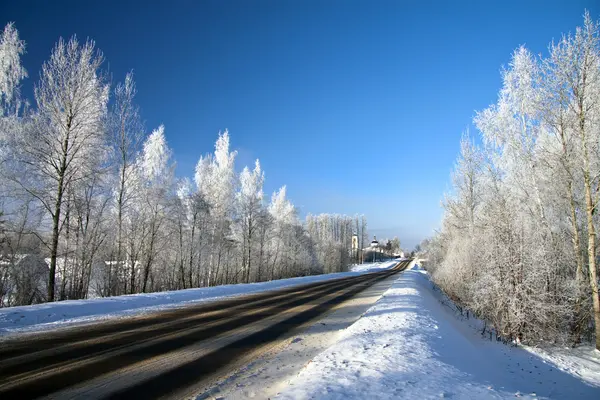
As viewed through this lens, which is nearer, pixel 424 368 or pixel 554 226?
pixel 424 368

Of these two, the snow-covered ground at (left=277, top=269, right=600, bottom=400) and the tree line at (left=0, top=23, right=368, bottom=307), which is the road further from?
the tree line at (left=0, top=23, right=368, bottom=307)

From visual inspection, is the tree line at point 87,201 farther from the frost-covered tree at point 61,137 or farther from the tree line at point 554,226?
the tree line at point 554,226

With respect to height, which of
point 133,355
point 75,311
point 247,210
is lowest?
point 75,311

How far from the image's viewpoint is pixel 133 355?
20.3ft

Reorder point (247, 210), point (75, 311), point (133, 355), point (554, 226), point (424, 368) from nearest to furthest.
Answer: point (424, 368) < point (133, 355) < point (75, 311) < point (554, 226) < point (247, 210)

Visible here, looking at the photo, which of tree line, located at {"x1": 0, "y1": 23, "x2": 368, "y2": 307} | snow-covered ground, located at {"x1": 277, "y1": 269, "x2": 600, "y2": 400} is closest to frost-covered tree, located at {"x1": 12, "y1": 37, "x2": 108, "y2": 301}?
tree line, located at {"x1": 0, "y1": 23, "x2": 368, "y2": 307}

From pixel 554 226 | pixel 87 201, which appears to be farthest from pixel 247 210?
pixel 554 226

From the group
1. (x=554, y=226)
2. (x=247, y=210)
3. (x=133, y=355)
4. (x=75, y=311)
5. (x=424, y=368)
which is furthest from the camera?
(x=247, y=210)

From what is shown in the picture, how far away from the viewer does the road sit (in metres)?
4.62

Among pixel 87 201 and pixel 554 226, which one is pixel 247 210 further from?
pixel 554 226

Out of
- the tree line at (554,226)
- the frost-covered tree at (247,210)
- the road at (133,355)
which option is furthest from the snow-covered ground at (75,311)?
the frost-covered tree at (247,210)

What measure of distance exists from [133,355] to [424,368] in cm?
541

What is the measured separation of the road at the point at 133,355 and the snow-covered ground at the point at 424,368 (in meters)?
1.86

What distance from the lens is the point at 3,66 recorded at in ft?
49.6
